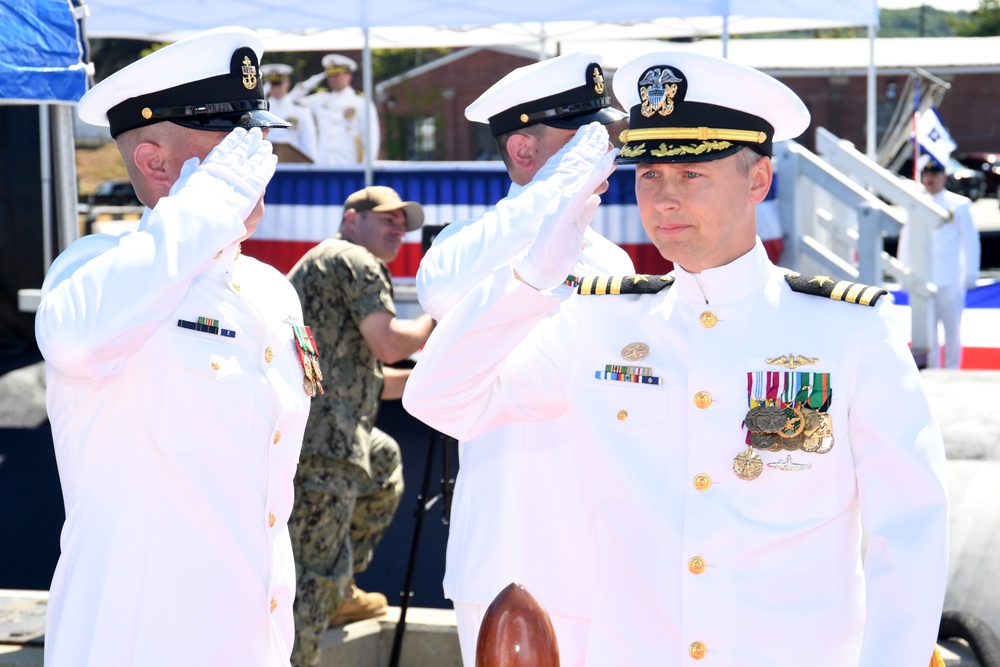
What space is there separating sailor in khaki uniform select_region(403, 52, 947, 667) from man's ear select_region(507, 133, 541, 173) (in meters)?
0.98

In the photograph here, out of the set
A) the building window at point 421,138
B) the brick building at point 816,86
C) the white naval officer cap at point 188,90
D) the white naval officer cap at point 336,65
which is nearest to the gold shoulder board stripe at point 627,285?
the white naval officer cap at point 188,90

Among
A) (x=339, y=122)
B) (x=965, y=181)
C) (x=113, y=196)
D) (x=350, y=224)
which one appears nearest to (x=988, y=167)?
(x=965, y=181)

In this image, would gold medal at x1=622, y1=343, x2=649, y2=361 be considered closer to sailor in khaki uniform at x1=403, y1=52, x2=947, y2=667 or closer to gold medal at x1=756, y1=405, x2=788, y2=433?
sailor in khaki uniform at x1=403, y1=52, x2=947, y2=667

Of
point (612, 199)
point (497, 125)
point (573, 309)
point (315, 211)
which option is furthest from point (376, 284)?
point (315, 211)

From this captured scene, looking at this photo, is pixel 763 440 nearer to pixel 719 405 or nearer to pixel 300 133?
pixel 719 405

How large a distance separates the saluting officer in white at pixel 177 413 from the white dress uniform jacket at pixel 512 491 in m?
0.53

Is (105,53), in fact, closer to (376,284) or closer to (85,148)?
(85,148)

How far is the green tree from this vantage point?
59094 millimetres

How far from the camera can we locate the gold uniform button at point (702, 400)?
2230 millimetres

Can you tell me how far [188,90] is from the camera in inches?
106

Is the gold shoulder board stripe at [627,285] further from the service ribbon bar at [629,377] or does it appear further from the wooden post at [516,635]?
the wooden post at [516,635]

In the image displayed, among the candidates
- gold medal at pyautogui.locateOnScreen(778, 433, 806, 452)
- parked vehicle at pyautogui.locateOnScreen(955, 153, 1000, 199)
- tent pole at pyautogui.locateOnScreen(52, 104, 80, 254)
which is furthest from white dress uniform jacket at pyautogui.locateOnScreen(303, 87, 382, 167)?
parked vehicle at pyautogui.locateOnScreen(955, 153, 1000, 199)

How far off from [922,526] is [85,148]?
45.9 meters

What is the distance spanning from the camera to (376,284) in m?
4.60
